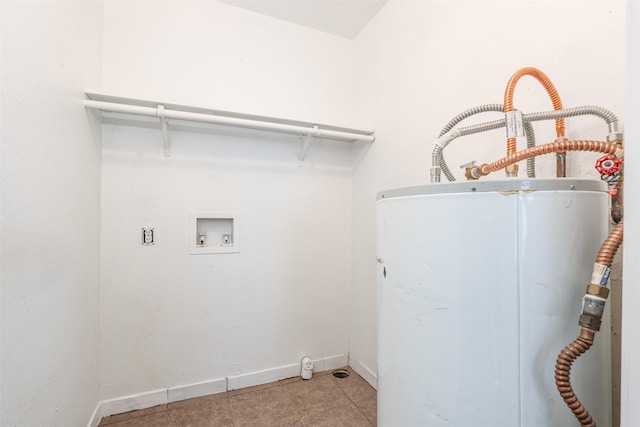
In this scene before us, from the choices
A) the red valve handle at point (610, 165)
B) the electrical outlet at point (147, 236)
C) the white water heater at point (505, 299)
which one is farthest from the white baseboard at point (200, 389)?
the red valve handle at point (610, 165)

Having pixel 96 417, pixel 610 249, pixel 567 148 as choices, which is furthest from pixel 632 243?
pixel 96 417

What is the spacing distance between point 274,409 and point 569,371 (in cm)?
142

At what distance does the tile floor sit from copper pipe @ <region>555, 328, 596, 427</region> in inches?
43.9

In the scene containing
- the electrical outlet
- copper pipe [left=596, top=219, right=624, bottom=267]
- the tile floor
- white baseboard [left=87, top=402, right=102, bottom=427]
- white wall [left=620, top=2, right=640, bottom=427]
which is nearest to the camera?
white wall [left=620, top=2, right=640, bottom=427]

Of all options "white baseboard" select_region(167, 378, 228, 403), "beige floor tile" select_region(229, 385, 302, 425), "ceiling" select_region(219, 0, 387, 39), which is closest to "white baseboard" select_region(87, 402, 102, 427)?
"white baseboard" select_region(167, 378, 228, 403)

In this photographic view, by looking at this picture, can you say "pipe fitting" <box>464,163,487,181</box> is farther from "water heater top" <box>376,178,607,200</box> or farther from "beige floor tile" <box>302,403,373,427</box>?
"beige floor tile" <box>302,403,373,427</box>

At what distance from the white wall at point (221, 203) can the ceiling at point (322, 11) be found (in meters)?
0.06

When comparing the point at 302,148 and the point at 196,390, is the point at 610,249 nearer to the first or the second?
the point at 302,148

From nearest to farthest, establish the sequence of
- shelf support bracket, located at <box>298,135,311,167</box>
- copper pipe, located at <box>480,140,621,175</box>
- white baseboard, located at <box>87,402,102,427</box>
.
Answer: copper pipe, located at <box>480,140,621,175</box>
white baseboard, located at <box>87,402,102,427</box>
shelf support bracket, located at <box>298,135,311,167</box>

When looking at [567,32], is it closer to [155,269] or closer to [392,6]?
[392,6]

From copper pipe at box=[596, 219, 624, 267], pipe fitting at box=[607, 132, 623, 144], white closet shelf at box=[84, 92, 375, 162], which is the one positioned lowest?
copper pipe at box=[596, 219, 624, 267]

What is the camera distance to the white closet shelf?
1.32 metres

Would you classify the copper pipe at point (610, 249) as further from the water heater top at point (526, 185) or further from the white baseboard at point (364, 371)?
the white baseboard at point (364, 371)

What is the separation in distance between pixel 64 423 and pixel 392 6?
97.4 inches
